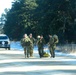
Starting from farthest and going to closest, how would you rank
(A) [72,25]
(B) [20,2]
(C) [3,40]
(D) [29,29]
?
(B) [20,2]
(D) [29,29]
(C) [3,40]
(A) [72,25]

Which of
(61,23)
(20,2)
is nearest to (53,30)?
(61,23)

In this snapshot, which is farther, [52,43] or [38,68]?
[52,43]

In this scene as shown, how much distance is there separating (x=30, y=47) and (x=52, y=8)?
48.2ft

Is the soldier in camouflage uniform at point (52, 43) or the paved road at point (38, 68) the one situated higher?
the soldier in camouflage uniform at point (52, 43)

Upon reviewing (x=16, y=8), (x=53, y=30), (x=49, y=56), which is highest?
(x=16, y=8)

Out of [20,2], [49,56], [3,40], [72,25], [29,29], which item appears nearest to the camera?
[49,56]

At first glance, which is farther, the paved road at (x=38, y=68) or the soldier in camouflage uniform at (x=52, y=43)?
the soldier in camouflage uniform at (x=52, y=43)

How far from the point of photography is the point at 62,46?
45406 millimetres

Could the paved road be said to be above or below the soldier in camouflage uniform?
below

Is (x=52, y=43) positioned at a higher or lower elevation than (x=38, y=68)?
higher

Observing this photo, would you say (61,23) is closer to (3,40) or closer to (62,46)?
(62,46)

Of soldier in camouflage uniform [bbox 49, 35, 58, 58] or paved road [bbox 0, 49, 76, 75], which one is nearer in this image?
paved road [bbox 0, 49, 76, 75]

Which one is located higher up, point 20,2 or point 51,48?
point 20,2

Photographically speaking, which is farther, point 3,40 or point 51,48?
point 3,40
